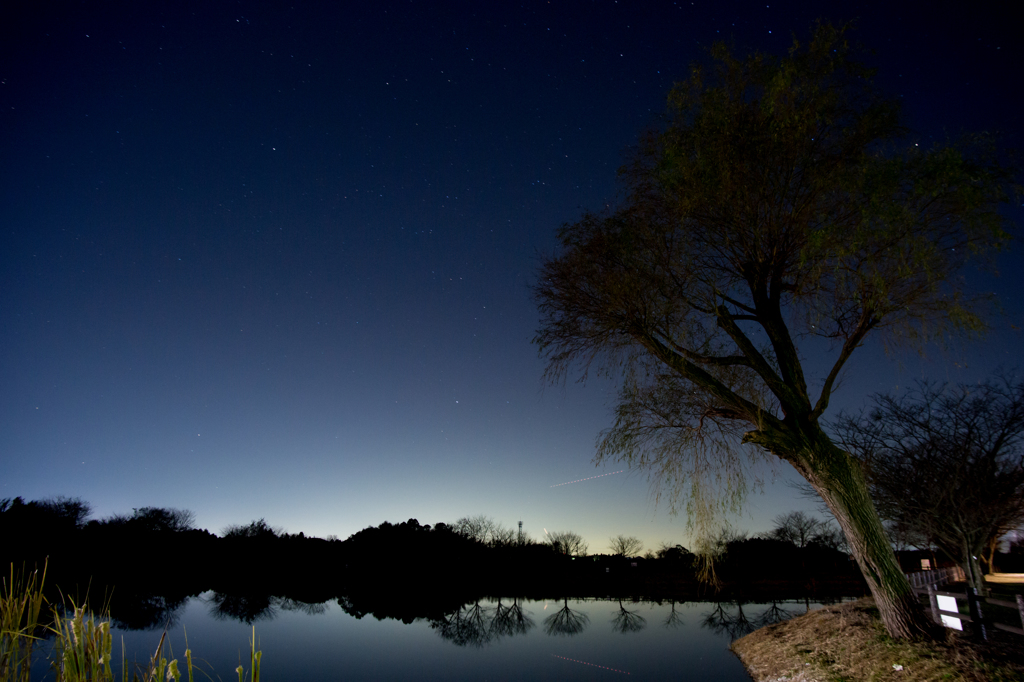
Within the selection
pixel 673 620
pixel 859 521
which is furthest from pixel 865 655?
pixel 673 620

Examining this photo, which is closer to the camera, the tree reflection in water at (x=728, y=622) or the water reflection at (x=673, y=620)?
the tree reflection in water at (x=728, y=622)

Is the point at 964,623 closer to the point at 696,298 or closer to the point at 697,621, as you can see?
the point at 696,298

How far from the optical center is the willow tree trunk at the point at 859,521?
8.37 metres

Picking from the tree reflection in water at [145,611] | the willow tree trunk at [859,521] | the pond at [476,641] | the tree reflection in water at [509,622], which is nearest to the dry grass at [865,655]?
the willow tree trunk at [859,521]

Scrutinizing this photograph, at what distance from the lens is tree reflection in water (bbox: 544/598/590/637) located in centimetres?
2359

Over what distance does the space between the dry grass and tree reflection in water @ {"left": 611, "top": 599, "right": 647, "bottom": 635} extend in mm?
10504

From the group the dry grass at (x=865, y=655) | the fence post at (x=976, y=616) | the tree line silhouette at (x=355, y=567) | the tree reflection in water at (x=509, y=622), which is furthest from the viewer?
the tree line silhouette at (x=355, y=567)

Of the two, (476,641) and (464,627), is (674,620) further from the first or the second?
(476,641)

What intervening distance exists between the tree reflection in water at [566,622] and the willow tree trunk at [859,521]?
54.4ft

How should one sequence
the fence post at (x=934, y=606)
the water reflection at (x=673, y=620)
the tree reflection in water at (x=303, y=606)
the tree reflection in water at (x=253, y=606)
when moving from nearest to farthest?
the fence post at (x=934, y=606) < the water reflection at (x=673, y=620) < the tree reflection in water at (x=253, y=606) < the tree reflection in water at (x=303, y=606)

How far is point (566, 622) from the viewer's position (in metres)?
26.8

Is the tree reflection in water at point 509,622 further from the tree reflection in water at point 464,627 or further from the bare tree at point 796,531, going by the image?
the bare tree at point 796,531

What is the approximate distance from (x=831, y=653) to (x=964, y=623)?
90.8 inches

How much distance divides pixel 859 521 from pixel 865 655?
2.40 m
